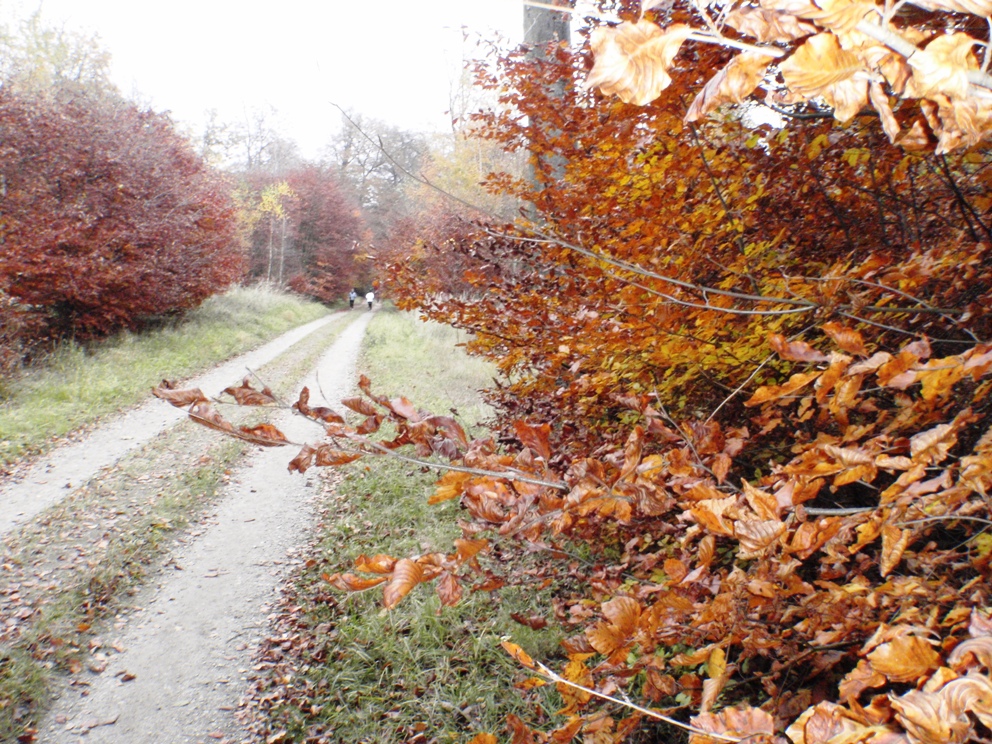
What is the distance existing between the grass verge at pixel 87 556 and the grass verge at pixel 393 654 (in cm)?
128

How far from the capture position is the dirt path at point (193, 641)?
337 cm

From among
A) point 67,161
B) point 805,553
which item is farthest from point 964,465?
point 67,161

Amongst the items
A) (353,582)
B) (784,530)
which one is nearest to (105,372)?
(353,582)

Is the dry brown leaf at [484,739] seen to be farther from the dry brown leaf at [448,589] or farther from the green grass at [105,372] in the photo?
the green grass at [105,372]

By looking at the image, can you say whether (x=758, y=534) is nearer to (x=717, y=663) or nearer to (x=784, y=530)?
(x=784, y=530)

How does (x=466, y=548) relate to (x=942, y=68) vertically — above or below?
below

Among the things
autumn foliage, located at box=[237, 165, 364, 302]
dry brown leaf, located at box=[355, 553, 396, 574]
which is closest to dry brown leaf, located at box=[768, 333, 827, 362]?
dry brown leaf, located at box=[355, 553, 396, 574]

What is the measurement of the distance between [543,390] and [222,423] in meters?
2.93

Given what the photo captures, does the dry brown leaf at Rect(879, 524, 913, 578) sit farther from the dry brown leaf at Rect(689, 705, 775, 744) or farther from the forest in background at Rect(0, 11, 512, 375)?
the forest in background at Rect(0, 11, 512, 375)

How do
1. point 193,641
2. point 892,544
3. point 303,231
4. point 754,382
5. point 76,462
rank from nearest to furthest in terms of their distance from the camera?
1. point 892,544
2. point 754,382
3. point 193,641
4. point 76,462
5. point 303,231

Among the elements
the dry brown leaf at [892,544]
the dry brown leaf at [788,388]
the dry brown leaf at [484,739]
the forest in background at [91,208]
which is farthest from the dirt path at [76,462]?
the dry brown leaf at [892,544]

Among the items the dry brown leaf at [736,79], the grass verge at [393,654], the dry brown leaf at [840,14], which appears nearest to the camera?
the dry brown leaf at [840,14]

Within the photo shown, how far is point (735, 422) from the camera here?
304 centimetres

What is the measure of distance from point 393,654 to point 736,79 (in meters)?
3.91
